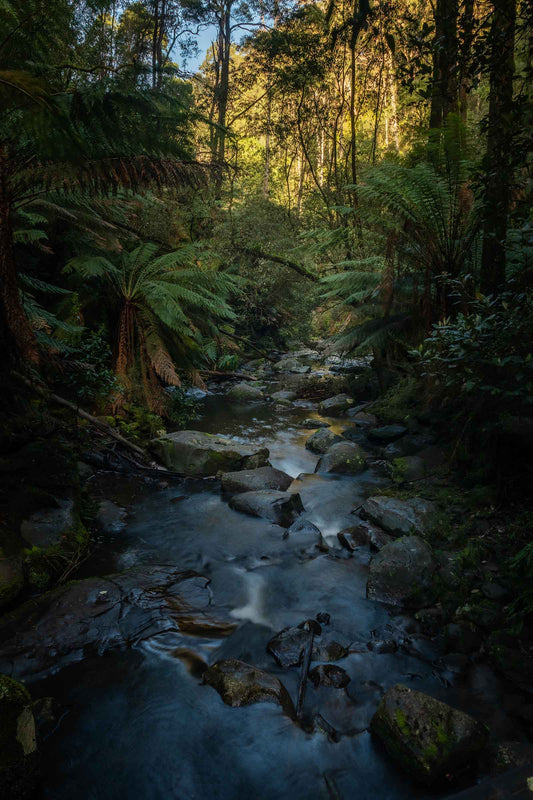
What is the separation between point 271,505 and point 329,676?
1.79m

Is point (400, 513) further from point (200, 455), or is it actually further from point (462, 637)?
point (200, 455)

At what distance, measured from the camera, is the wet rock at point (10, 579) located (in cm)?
237

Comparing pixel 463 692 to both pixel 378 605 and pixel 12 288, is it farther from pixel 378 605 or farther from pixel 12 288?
pixel 12 288

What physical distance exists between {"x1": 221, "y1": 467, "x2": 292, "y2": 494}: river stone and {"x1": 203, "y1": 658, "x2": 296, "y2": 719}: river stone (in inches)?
83.6

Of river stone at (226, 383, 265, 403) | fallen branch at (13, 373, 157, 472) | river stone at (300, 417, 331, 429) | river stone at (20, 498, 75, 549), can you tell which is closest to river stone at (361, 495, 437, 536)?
fallen branch at (13, 373, 157, 472)

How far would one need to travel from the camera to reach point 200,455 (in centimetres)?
476

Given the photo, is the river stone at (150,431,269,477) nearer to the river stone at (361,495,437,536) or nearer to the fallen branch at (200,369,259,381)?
the river stone at (361,495,437,536)

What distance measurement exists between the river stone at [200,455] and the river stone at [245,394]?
320cm

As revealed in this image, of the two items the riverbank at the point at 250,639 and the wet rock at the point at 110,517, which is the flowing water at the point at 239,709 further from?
the wet rock at the point at 110,517

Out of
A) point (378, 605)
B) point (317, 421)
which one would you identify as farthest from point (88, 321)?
point (378, 605)

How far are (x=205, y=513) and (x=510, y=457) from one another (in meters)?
2.43

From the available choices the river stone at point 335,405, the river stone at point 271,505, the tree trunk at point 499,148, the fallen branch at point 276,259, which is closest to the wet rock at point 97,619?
the river stone at point 271,505

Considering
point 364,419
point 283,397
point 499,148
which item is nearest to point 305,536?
point 499,148

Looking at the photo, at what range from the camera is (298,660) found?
2.31 metres
